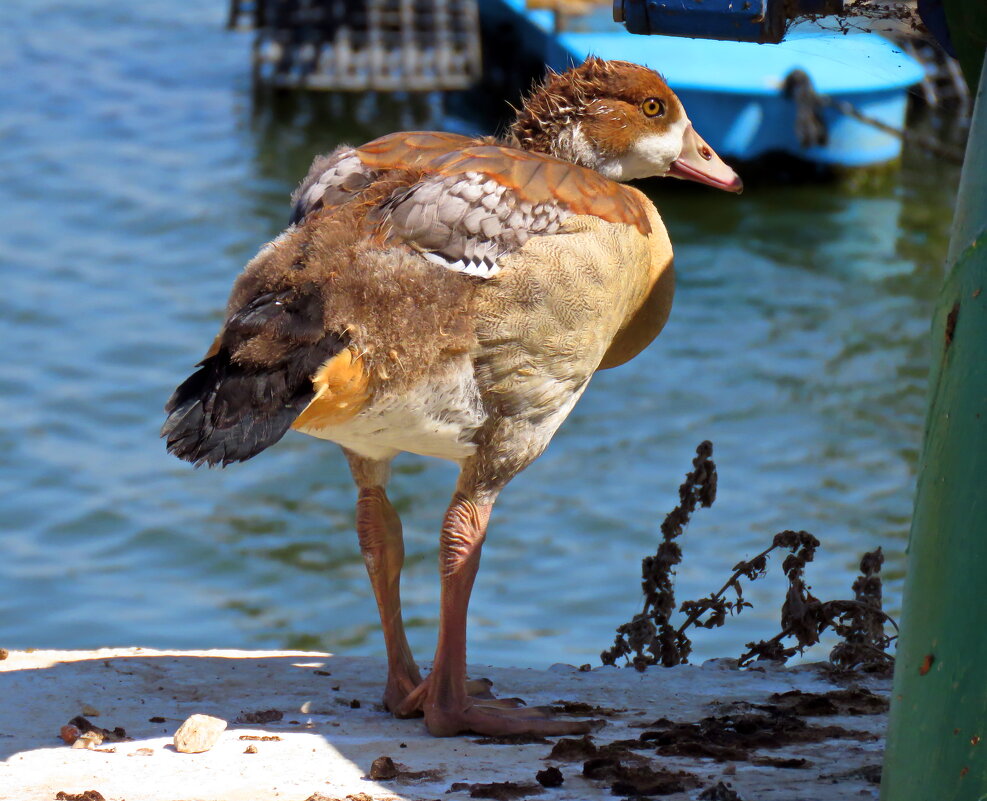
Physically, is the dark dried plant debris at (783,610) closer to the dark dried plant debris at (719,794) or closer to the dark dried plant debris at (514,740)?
the dark dried plant debris at (514,740)

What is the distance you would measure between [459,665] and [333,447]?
18.1 feet

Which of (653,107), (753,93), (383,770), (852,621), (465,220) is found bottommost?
(852,621)

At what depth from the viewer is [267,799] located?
3.34 meters

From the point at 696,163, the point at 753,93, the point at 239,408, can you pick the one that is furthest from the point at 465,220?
the point at 753,93

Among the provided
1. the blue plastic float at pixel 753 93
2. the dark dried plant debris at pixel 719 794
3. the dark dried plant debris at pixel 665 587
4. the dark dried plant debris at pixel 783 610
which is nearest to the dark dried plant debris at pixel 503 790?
the dark dried plant debris at pixel 719 794

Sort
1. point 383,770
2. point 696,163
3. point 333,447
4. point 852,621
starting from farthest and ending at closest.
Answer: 1. point 333,447
2. point 852,621
3. point 696,163
4. point 383,770

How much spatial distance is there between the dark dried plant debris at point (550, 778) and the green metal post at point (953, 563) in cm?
86

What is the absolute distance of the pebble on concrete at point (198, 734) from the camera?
3.66 m

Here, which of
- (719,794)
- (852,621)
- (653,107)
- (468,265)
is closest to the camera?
(719,794)

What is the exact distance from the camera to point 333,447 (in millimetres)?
9422

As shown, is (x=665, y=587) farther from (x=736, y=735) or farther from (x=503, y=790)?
(x=503, y=790)

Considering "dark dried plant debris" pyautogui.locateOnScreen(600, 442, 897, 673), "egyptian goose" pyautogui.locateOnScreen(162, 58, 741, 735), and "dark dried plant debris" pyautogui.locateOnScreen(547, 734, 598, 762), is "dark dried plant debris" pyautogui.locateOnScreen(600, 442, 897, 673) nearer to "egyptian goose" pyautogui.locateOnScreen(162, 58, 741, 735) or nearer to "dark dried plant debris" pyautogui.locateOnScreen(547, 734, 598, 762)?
"egyptian goose" pyautogui.locateOnScreen(162, 58, 741, 735)

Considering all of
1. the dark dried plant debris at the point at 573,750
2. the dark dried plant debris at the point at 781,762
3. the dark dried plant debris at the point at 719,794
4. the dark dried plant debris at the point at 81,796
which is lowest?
the dark dried plant debris at the point at 573,750

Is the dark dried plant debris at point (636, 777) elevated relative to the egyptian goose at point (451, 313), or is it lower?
lower
